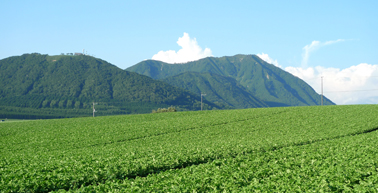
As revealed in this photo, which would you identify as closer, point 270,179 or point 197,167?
point 270,179

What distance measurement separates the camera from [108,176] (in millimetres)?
17875

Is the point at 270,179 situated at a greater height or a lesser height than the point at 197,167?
greater

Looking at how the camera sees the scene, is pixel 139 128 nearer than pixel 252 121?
Yes

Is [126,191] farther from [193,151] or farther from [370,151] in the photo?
[370,151]

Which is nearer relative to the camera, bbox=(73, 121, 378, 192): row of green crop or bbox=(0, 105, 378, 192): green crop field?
bbox=(73, 121, 378, 192): row of green crop

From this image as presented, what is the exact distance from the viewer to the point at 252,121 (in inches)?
1975

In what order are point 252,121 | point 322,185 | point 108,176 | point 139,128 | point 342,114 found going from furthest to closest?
point 342,114 < point 252,121 < point 139,128 < point 108,176 < point 322,185

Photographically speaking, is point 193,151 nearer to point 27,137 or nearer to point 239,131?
point 239,131

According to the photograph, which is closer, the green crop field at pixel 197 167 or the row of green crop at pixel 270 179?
the row of green crop at pixel 270 179

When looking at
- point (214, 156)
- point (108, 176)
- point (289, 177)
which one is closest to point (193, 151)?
point (214, 156)

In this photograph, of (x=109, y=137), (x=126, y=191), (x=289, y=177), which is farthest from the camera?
(x=109, y=137)

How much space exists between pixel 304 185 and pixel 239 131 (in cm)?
2979

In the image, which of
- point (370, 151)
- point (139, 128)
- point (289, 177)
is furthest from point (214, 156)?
point (139, 128)

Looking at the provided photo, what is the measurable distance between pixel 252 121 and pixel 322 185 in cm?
3830
